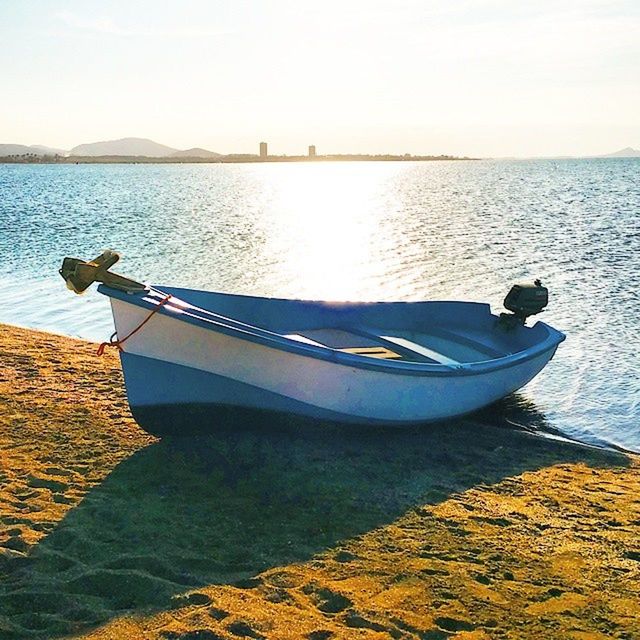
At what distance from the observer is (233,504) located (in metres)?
7.00

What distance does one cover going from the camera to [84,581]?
5.32m

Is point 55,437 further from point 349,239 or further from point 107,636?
point 349,239

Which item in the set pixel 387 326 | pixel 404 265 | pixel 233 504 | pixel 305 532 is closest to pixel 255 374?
pixel 233 504

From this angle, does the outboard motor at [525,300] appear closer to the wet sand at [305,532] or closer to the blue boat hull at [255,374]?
the blue boat hull at [255,374]

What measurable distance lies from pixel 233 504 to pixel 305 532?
91 cm

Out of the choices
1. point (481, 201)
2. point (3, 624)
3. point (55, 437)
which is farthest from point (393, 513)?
point (481, 201)

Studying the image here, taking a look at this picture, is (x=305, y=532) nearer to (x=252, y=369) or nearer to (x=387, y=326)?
(x=252, y=369)

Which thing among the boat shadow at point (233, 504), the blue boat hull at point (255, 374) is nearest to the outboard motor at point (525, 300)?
the blue boat hull at point (255, 374)

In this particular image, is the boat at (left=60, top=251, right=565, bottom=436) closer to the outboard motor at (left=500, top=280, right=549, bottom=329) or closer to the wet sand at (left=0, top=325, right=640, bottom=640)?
the wet sand at (left=0, top=325, right=640, bottom=640)

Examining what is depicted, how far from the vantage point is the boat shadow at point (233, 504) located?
522 cm

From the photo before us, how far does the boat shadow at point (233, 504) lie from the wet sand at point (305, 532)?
0.07 ft

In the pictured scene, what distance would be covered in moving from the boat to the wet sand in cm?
44

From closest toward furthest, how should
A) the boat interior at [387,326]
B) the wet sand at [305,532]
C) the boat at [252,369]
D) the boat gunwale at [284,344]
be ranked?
the wet sand at [305,532]
the boat gunwale at [284,344]
the boat at [252,369]
the boat interior at [387,326]

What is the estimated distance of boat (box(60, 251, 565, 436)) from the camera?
7.61 meters
